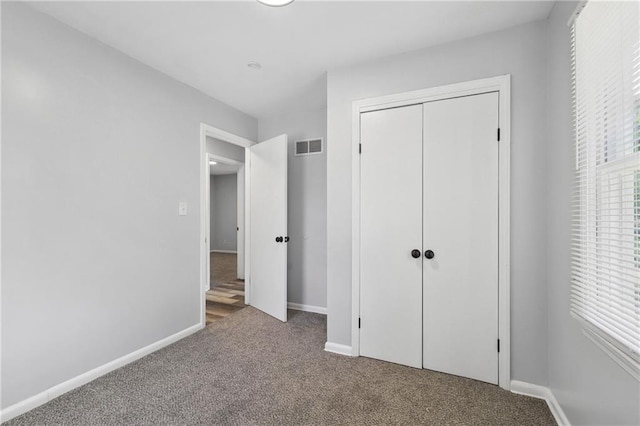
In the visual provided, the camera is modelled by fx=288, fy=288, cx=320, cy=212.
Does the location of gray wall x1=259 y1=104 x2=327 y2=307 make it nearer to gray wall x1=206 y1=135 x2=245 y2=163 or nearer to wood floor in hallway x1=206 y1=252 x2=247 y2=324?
wood floor in hallway x1=206 y1=252 x2=247 y2=324

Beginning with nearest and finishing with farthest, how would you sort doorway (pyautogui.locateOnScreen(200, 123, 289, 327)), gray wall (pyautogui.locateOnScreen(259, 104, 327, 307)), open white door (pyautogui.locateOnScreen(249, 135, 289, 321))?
doorway (pyautogui.locateOnScreen(200, 123, 289, 327))
open white door (pyautogui.locateOnScreen(249, 135, 289, 321))
gray wall (pyautogui.locateOnScreen(259, 104, 327, 307))

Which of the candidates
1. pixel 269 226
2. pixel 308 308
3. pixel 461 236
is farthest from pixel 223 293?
pixel 461 236

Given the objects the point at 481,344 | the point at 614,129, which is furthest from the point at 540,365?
the point at 614,129

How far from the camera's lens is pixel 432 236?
2.15 meters

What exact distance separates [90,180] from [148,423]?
164cm

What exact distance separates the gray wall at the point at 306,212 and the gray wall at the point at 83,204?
4.25 feet

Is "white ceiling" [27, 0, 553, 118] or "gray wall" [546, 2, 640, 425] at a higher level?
"white ceiling" [27, 0, 553, 118]

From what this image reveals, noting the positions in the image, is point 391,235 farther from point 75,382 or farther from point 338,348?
point 75,382

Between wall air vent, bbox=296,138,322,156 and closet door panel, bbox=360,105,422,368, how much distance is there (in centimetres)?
120

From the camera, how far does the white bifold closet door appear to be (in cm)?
201

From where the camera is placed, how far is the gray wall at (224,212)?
9.00 meters

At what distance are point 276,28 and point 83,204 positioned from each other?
181 centimetres

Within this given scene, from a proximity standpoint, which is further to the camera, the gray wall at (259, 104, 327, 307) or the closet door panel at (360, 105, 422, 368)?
the gray wall at (259, 104, 327, 307)

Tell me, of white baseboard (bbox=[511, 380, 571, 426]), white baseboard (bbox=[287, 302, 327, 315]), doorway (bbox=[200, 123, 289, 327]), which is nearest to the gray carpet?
white baseboard (bbox=[511, 380, 571, 426])
